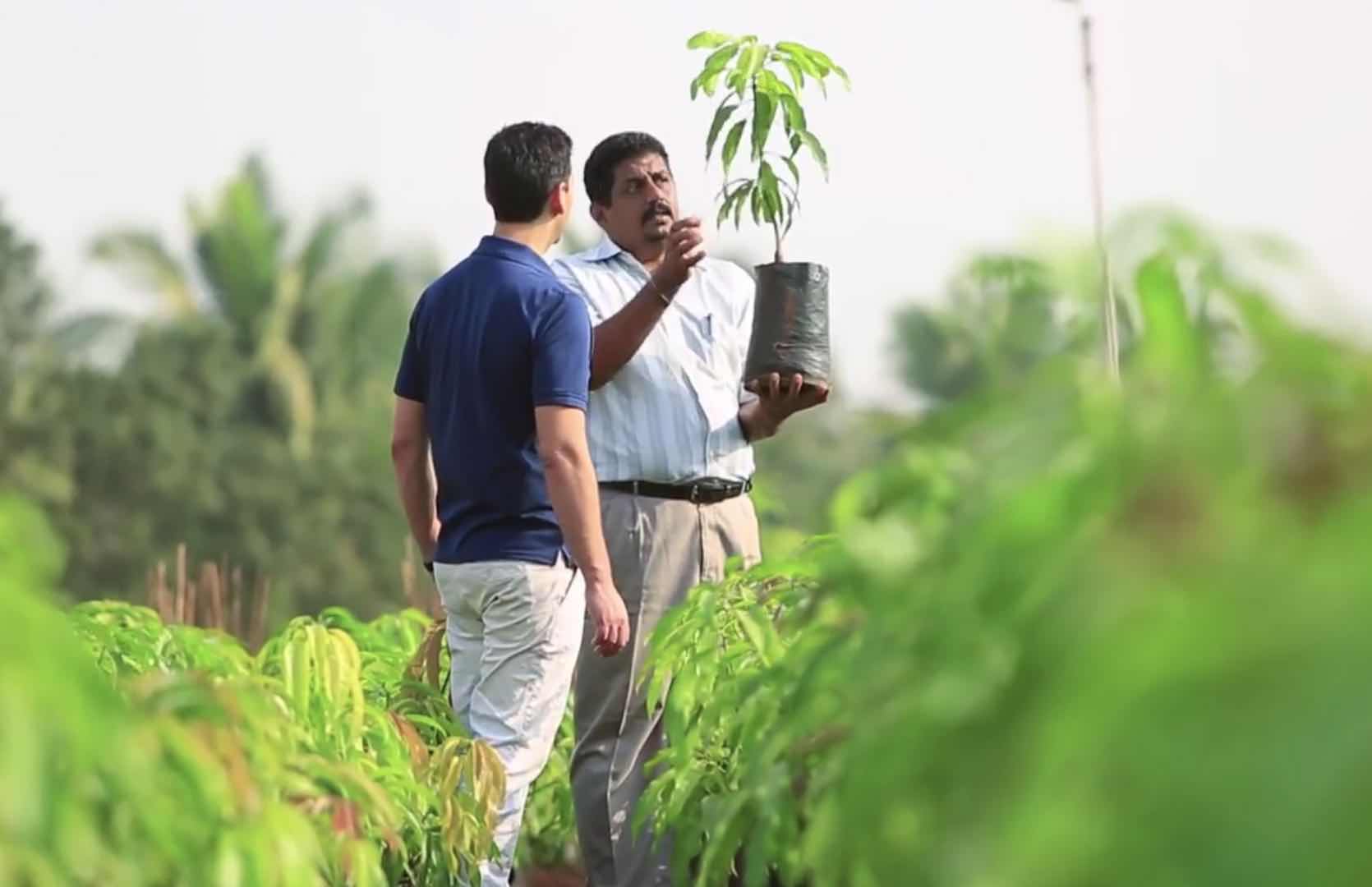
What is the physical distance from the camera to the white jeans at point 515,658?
530 cm

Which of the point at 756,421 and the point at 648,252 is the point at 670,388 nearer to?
the point at 756,421

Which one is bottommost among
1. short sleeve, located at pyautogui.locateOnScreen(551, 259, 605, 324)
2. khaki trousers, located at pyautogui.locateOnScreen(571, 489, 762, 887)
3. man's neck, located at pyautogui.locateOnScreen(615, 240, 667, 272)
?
khaki trousers, located at pyautogui.locateOnScreen(571, 489, 762, 887)

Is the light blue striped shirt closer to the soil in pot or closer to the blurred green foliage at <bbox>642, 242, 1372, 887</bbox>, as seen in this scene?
the soil in pot

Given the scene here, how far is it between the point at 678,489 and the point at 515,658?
914 millimetres

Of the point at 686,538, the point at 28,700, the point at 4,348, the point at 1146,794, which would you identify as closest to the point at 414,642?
the point at 686,538

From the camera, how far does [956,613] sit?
6.20 feet

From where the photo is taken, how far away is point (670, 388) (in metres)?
6.06

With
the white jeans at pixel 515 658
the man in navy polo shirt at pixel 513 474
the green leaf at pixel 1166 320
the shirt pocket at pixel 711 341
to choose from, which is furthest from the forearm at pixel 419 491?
the green leaf at pixel 1166 320

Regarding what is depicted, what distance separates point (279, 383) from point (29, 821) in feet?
109

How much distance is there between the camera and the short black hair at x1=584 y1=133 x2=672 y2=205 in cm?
616

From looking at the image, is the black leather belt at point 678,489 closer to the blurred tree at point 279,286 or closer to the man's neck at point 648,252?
the man's neck at point 648,252

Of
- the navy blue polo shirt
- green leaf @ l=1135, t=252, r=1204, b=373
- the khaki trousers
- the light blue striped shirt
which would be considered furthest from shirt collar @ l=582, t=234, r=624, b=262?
green leaf @ l=1135, t=252, r=1204, b=373

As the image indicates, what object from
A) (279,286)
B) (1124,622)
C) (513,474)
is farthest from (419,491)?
(279,286)

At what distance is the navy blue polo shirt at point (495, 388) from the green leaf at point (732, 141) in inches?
31.3
